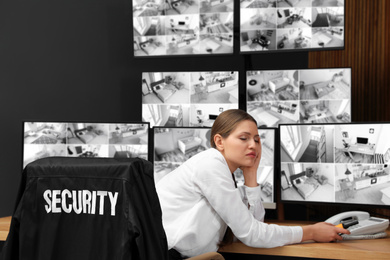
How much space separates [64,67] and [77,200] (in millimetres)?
1740

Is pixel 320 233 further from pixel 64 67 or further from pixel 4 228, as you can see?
pixel 64 67

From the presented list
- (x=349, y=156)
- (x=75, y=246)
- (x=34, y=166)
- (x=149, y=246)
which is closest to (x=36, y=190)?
(x=34, y=166)

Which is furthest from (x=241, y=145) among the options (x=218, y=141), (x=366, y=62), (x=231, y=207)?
(x=366, y=62)

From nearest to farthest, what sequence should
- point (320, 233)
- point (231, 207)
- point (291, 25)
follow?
1. point (231, 207)
2. point (320, 233)
3. point (291, 25)

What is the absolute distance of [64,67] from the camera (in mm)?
2881

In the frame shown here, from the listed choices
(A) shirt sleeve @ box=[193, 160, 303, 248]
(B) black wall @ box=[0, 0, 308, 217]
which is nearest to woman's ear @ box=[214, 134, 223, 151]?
(A) shirt sleeve @ box=[193, 160, 303, 248]

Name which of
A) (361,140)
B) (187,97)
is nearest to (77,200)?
(187,97)

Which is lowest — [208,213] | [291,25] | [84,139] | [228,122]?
[208,213]

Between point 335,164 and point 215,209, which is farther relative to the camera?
point 335,164

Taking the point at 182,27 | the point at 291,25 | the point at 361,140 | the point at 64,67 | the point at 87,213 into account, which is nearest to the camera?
the point at 87,213

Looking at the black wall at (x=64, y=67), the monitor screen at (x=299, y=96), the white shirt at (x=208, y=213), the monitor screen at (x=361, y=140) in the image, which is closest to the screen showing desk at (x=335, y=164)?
the monitor screen at (x=361, y=140)

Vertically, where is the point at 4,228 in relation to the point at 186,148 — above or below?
below

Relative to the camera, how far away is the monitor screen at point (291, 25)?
2.43 meters

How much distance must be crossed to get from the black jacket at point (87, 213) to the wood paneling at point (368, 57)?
5.74ft
